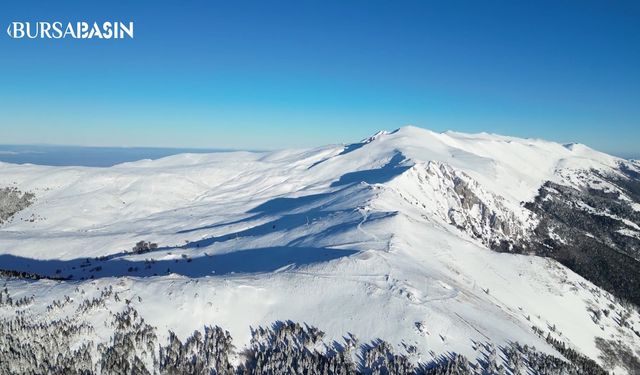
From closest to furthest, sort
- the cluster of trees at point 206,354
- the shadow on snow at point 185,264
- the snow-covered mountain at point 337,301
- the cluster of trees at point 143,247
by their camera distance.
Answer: the cluster of trees at point 206,354 → the snow-covered mountain at point 337,301 → the shadow on snow at point 185,264 → the cluster of trees at point 143,247

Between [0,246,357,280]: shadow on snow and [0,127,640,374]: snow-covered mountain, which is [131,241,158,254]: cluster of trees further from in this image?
[0,246,357,280]: shadow on snow

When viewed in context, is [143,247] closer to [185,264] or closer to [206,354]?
[185,264]

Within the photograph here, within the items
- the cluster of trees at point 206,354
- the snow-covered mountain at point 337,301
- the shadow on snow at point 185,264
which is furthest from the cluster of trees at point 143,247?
the cluster of trees at point 206,354

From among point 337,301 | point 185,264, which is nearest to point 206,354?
point 337,301

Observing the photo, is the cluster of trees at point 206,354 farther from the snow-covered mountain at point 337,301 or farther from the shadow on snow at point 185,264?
the shadow on snow at point 185,264

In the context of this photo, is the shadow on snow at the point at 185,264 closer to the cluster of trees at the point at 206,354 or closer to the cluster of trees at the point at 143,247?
the cluster of trees at the point at 143,247

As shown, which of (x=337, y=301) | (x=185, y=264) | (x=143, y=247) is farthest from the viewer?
(x=143, y=247)

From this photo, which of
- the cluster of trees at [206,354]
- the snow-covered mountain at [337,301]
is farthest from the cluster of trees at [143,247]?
the cluster of trees at [206,354]

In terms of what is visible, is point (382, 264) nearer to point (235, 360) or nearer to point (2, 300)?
point (235, 360)

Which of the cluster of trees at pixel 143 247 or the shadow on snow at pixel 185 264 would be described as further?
the cluster of trees at pixel 143 247

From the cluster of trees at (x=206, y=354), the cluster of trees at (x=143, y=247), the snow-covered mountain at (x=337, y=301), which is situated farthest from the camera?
the cluster of trees at (x=143, y=247)

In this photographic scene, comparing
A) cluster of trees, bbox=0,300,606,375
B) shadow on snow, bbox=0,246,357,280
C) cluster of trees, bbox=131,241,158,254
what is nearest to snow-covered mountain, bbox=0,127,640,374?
cluster of trees, bbox=0,300,606,375
